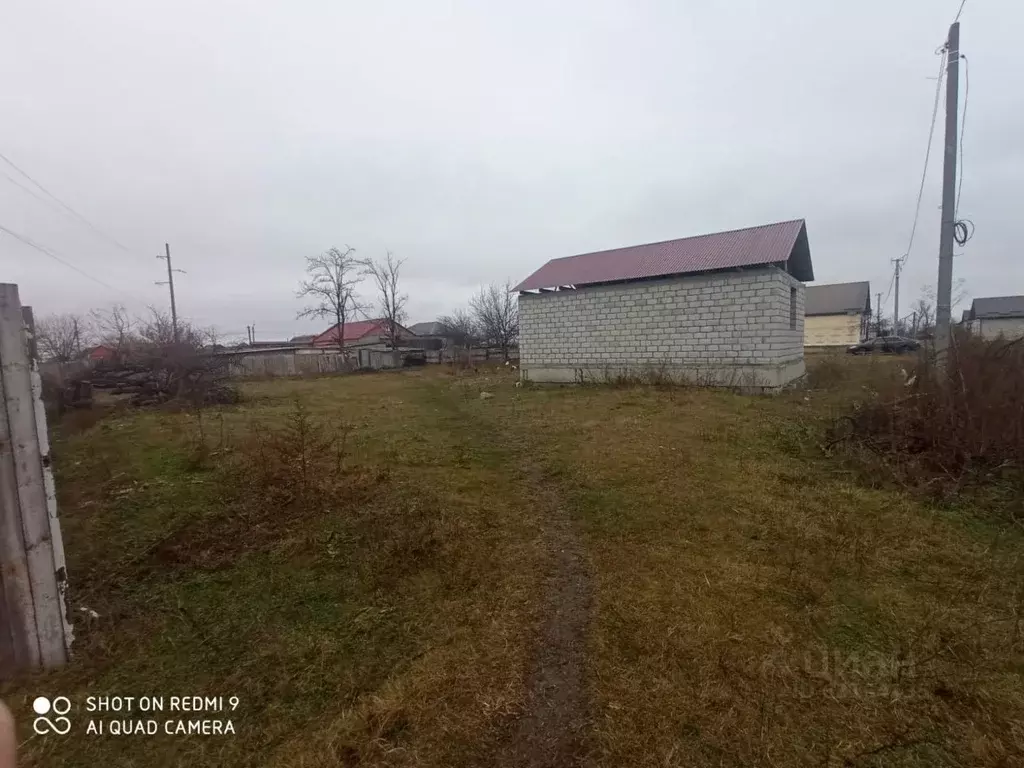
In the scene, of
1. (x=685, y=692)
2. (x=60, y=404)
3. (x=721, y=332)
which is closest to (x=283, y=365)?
(x=60, y=404)

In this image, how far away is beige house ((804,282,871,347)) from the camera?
36.2 metres

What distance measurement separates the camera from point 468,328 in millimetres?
52906

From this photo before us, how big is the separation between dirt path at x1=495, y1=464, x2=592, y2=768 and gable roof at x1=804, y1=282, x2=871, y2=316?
133 ft

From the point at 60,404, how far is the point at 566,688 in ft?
45.5

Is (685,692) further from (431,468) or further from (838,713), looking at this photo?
(431,468)

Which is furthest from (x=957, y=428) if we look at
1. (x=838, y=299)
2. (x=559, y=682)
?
(x=838, y=299)

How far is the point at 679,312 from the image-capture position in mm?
13266

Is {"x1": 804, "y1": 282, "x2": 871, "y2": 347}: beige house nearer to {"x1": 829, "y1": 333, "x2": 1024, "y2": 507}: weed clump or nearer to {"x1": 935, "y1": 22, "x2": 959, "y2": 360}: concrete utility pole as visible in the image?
{"x1": 935, "y1": 22, "x2": 959, "y2": 360}: concrete utility pole

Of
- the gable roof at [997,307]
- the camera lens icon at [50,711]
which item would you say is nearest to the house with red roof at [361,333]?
the camera lens icon at [50,711]

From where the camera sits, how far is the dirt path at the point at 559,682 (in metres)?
2.03

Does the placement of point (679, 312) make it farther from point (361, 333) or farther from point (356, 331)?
point (356, 331)

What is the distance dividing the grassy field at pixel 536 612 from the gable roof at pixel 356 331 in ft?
136

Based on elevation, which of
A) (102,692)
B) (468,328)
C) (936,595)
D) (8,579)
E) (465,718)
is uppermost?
(468,328)

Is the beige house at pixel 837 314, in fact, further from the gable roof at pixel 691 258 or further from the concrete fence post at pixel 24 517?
the concrete fence post at pixel 24 517
